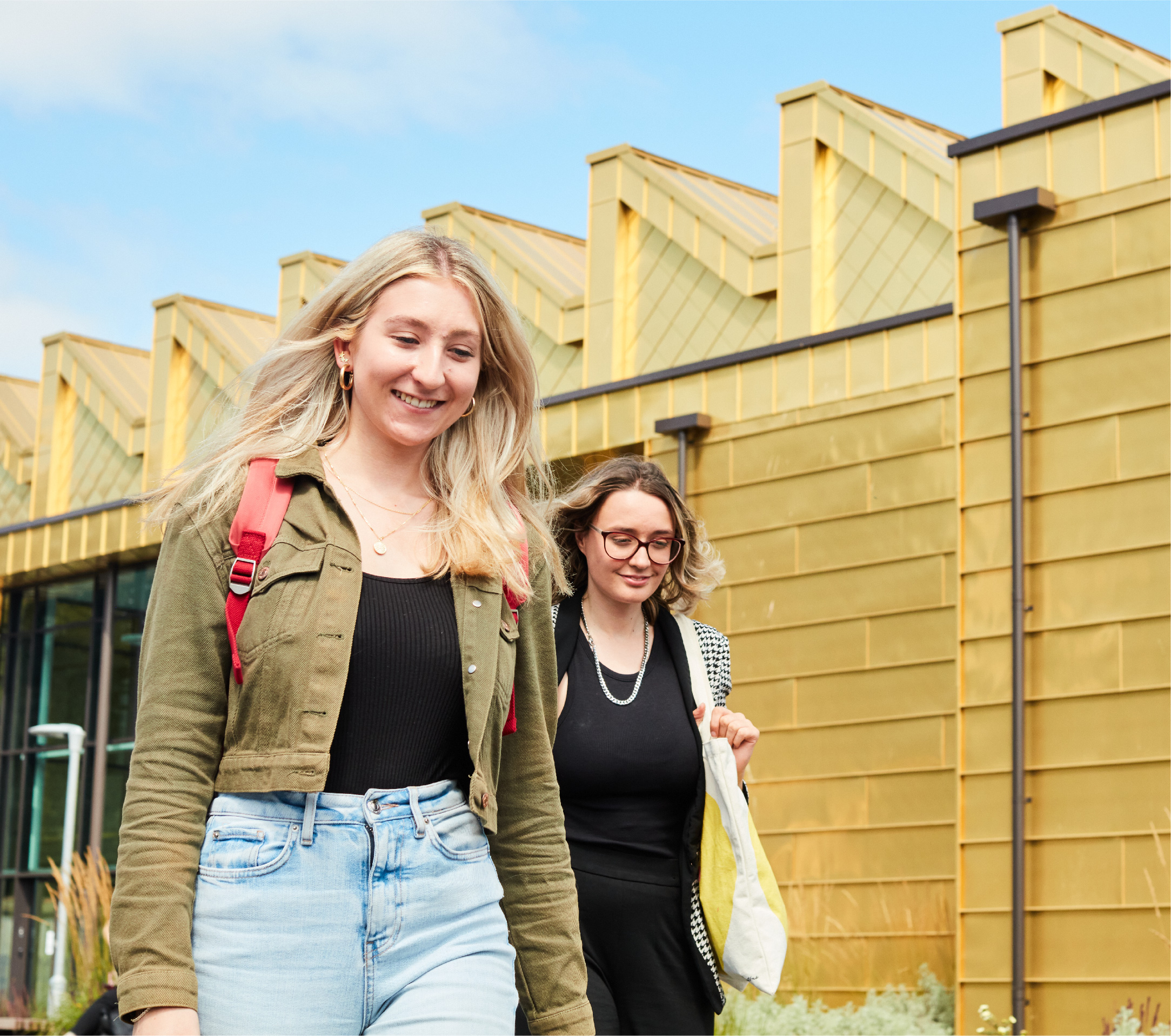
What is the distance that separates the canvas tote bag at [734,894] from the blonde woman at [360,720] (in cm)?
203

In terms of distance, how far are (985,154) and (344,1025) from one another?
30.0ft

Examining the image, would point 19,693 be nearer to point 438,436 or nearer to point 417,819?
point 438,436

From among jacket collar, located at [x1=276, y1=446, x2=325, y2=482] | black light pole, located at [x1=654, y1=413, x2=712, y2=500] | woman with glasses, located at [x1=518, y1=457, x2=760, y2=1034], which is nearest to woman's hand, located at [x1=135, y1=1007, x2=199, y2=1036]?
jacket collar, located at [x1=276, y1=446, x2=325, y2=482]

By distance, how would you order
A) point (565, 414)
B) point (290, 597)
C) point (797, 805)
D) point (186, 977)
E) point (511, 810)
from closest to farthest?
point (186, 977), point (290, 597), point (511, 810), point (797, 805), point (565, 414)

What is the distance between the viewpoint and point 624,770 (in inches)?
191

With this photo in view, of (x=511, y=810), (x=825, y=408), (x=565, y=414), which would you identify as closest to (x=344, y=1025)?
(x=511, y=810)

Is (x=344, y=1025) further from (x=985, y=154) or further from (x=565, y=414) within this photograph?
(x=565, y=414)

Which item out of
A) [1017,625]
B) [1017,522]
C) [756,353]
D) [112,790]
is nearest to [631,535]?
[1017,625]

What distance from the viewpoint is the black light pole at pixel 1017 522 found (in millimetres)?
9562

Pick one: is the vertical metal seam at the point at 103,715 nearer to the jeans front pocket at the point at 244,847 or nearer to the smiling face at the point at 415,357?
the smiling face at the point at 415,357

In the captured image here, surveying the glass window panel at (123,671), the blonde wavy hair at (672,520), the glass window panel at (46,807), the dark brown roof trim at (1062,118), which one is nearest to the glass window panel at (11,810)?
the glass window panel at (46,807)

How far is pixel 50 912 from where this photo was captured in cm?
1936

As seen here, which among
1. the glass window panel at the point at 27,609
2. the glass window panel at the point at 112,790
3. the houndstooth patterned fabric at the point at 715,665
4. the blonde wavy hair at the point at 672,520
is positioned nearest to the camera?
the houndstooth patterned fabric at the point at 715,665

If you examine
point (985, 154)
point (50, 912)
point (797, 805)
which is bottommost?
point (50, 912)
